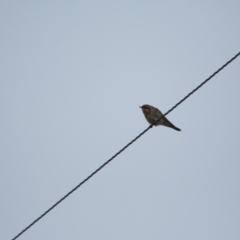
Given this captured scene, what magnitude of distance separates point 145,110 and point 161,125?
0.60 meters

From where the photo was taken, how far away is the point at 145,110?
→ 11914 mm

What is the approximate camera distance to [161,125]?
11680 mm
